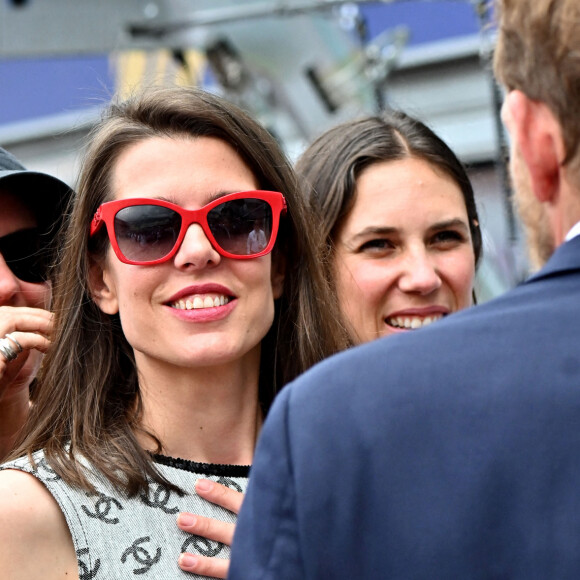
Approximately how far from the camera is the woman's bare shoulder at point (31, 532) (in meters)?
1.63

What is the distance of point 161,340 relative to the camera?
1.87 meters

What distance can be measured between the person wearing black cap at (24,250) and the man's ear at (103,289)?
230 mm

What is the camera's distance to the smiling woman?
256 centimetres

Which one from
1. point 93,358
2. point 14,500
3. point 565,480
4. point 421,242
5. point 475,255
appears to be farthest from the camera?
point 475,255

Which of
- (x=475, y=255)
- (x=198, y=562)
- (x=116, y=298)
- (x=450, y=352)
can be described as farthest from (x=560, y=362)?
(x=475, y=255)

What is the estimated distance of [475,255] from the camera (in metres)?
2.88

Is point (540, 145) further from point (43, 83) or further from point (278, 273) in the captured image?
point (43, 83)

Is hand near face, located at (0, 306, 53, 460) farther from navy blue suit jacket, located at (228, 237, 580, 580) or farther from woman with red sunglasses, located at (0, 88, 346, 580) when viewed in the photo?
navy blue suit jacket, located at (228, 237, 580, 580)

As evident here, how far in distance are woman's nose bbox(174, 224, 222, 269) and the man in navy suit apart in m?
0.75

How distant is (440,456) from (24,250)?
1533 millimetres

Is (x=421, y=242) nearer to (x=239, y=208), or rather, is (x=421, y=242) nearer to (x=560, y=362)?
(x=239, y=208)

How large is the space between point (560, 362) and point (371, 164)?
1646 millimetres

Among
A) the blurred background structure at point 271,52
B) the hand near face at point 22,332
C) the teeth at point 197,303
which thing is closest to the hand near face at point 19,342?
the hand near face at point 22,332

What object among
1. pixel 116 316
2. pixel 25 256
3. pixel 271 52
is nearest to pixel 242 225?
pixel 116 316
